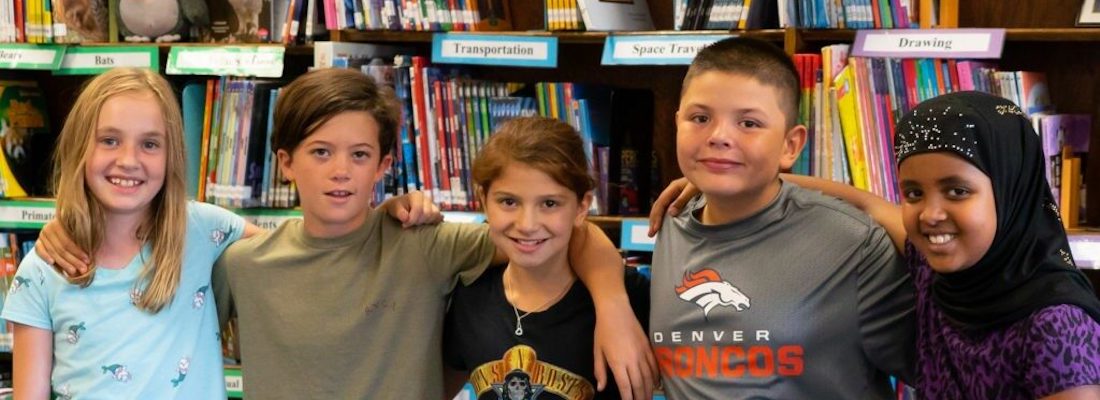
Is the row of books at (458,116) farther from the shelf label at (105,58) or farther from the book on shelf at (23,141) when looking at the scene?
the book on shelf at (23,141)

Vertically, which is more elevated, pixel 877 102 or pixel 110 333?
pixel 877 102

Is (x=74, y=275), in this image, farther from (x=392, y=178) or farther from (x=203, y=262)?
(x=392, y=178)

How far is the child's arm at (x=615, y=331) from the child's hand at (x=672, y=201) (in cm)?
9

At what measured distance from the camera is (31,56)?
10.7 ft

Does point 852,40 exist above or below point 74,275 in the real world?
above

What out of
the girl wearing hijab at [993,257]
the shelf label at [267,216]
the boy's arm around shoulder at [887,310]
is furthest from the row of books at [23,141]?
the girl wearing hijab at [993,257]

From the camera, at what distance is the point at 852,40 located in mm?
2791

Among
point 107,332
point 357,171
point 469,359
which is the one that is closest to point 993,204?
point 469,359

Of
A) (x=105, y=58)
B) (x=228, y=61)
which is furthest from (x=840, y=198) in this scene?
(x=105, y=58)

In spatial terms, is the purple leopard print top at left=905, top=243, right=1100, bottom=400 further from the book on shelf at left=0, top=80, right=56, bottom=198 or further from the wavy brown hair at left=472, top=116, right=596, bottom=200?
the book on shelf at left=0, top=80, right=56, bottom=198

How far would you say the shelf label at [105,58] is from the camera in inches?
125

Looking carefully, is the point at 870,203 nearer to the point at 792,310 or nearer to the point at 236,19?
the point at 792,310

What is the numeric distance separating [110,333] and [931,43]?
161 cm

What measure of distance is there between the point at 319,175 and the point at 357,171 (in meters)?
0.06
